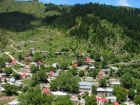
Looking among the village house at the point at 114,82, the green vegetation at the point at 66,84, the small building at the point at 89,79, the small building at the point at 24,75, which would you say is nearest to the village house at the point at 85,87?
the green vegetation at the point at 66,84

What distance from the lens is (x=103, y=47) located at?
16600 centimetres

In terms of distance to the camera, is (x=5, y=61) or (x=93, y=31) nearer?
(x=5, y=61)

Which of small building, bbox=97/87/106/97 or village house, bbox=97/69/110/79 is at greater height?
village house, bbox=97/69/110/79

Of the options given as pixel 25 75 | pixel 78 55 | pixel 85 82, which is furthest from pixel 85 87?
pixel 78 55

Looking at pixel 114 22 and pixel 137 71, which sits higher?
pixel 114 22

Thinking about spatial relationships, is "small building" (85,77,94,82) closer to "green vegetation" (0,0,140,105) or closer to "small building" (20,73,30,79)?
"green vegetation" (0,0,140,105)

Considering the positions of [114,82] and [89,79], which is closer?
[114,82]

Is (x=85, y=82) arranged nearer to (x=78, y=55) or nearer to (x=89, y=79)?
(x=89, y=79)

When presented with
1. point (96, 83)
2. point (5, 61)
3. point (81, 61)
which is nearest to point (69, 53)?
point (81, 61)

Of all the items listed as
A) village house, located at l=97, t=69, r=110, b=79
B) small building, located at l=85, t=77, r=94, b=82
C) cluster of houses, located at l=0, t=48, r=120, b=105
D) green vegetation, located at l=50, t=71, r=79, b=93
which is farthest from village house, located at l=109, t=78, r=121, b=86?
green vegetation, located at l=50, t=71, r=79, b=93

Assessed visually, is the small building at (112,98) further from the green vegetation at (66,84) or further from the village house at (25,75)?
the village house at (25,75)

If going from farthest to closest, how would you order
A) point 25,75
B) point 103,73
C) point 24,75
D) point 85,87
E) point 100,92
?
point 103,73, point 25,75, point 24,75, point 85,87, point 100,92

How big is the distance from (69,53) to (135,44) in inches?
1493

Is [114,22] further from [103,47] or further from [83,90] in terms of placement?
[83,90]
